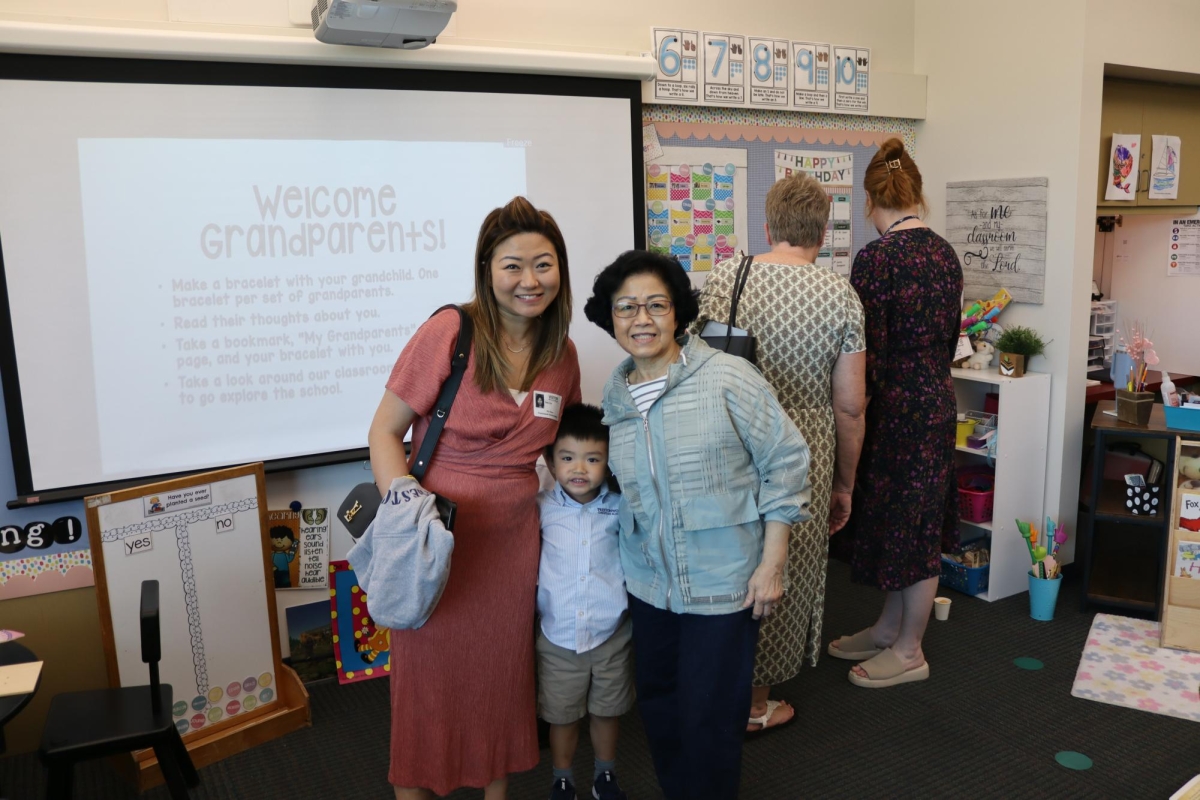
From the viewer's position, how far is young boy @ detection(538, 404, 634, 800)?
1933mm

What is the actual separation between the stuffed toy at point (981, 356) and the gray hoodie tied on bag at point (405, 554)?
8.63 ft

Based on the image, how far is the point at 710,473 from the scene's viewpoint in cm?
178

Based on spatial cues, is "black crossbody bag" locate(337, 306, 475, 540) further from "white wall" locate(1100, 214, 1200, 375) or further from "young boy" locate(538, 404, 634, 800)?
"white wall" locate(1100, 214, 1200, 375)

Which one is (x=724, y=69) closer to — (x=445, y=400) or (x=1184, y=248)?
(x=445, y=400)

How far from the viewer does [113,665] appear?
2.30 metres

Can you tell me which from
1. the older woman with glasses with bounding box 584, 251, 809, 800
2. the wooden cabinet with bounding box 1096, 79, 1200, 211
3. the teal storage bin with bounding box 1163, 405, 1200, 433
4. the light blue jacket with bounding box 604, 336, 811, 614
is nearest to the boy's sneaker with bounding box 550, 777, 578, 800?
the older woman with glasses with bounding box 584, 251, 809, 800

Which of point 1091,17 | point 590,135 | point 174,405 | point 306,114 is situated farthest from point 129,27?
point 1091,17

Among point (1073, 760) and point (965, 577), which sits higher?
point (965, 577)

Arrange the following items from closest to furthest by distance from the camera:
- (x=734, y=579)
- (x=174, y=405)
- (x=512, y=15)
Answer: (x=734, y=579), (x=174, y=405), (x=512, y=15)

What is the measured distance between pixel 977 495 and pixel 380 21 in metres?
2.67

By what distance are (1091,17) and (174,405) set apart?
3428mm

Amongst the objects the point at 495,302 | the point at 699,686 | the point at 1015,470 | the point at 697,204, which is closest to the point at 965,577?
the point at 1015,470

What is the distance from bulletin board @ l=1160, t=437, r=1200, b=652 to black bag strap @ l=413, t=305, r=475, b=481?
2.54 meters

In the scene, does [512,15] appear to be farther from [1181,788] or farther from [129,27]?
[1181,788]
